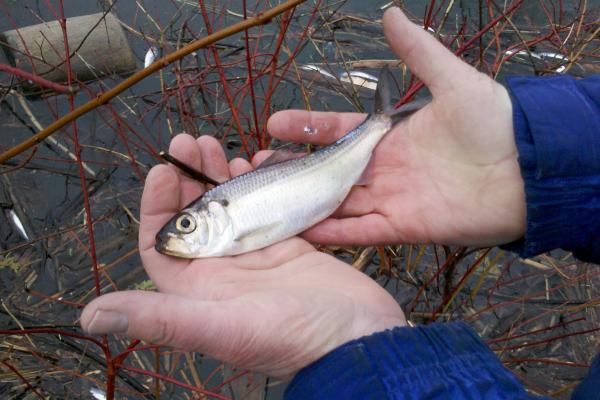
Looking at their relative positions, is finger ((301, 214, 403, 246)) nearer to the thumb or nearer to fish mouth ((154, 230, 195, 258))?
fish mouth ((154, 230, 195, 258))

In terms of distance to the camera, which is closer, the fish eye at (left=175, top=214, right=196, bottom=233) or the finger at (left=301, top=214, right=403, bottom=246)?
the fish eye at (left=175, top=214, right=196, bottom=233)

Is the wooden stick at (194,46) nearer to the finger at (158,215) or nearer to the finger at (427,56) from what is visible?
the finger at (158,215)

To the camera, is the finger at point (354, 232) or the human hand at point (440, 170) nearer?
the human hand at point (440, 170)

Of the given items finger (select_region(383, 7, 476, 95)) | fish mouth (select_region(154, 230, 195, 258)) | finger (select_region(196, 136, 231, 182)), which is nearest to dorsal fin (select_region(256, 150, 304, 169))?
finger (select_region(196, 136, 231, 182))

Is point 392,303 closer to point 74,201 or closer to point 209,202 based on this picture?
point 209,202

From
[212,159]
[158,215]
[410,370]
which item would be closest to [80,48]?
[212,159]

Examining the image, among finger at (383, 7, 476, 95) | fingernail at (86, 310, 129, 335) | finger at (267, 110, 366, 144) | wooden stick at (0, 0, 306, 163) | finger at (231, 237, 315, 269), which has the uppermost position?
wooden stick at (0, 0, 306, 163)

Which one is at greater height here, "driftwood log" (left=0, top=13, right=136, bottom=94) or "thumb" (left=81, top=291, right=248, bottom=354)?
"driftwood log" (left=0, top=13, right=136, bottom=94)

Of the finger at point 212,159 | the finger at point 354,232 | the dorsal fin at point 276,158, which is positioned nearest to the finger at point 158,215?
the finger at point 212,159
